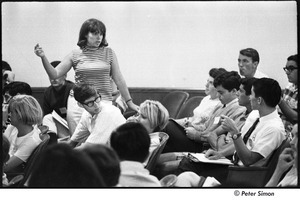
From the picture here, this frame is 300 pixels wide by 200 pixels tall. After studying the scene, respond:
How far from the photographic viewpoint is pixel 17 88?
3.62m

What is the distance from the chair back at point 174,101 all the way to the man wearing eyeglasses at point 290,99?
109cm

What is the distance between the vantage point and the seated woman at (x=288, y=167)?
10.3 ft

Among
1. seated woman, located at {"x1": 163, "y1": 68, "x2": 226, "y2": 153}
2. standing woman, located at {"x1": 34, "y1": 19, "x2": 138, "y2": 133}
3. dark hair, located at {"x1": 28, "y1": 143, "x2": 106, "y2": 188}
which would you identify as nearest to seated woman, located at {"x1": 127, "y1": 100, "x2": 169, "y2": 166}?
standing woman, located at {"x1": 34, "y1": 19, "x2": 138, "y2": 133}

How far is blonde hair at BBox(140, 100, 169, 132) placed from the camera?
365cm

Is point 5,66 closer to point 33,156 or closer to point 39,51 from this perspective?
point 39,51

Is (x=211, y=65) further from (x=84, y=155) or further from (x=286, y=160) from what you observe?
(x=84, y=155)

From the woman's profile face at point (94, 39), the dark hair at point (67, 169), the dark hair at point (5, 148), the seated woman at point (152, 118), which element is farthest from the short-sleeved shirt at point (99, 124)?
the dark hair at point (67, 169)

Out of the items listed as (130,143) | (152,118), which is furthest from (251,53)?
(130,143)

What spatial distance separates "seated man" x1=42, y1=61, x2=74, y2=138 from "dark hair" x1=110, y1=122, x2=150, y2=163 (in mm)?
1062

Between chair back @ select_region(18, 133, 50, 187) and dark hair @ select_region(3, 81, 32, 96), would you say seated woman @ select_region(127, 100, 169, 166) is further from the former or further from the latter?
dark hair @ select_region(3, 81, 32, 96)

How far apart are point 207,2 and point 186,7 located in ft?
0.86

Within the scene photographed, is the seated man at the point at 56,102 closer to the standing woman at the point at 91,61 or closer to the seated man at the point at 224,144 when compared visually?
the standing woman at the point at 91,61
